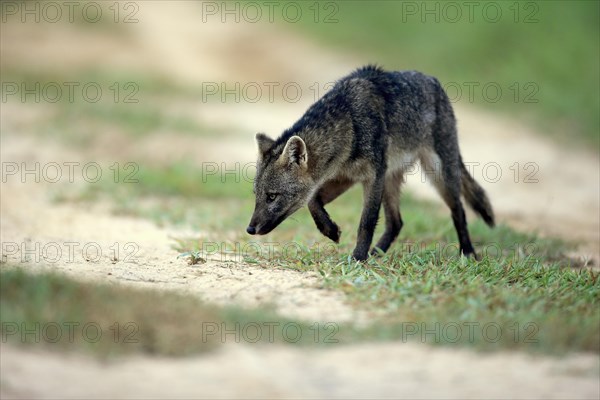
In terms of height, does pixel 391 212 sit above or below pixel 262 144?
below

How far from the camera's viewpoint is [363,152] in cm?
759

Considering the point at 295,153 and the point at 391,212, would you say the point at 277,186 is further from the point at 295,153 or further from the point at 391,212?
the point at 391,212

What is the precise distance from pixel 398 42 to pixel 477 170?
905cm

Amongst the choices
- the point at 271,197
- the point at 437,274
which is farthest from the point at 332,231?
the point at 437,274

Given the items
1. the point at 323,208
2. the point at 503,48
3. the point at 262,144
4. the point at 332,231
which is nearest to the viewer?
the point at 262,144

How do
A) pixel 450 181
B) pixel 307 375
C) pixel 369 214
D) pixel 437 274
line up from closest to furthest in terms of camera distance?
pixel 307 375
pixel 437 274
pixel 369 214
pixel 450 181

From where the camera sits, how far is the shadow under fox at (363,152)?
7.40 metres

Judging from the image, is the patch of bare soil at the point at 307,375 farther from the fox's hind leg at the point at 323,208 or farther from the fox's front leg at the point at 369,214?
the fox's hind leg at the point at 323,208

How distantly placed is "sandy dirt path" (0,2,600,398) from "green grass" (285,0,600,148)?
89cm

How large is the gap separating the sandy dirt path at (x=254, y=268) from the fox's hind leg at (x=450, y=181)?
1.61 m

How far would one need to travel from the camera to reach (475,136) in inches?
601

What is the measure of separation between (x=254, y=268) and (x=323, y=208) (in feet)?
3.14

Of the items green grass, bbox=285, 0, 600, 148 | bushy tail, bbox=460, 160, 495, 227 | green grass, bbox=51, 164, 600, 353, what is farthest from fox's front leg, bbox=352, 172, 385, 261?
green grass, bbox=285, 0, 600, 148

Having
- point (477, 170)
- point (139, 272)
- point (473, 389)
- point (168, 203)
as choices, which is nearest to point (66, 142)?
point (168, 203)
